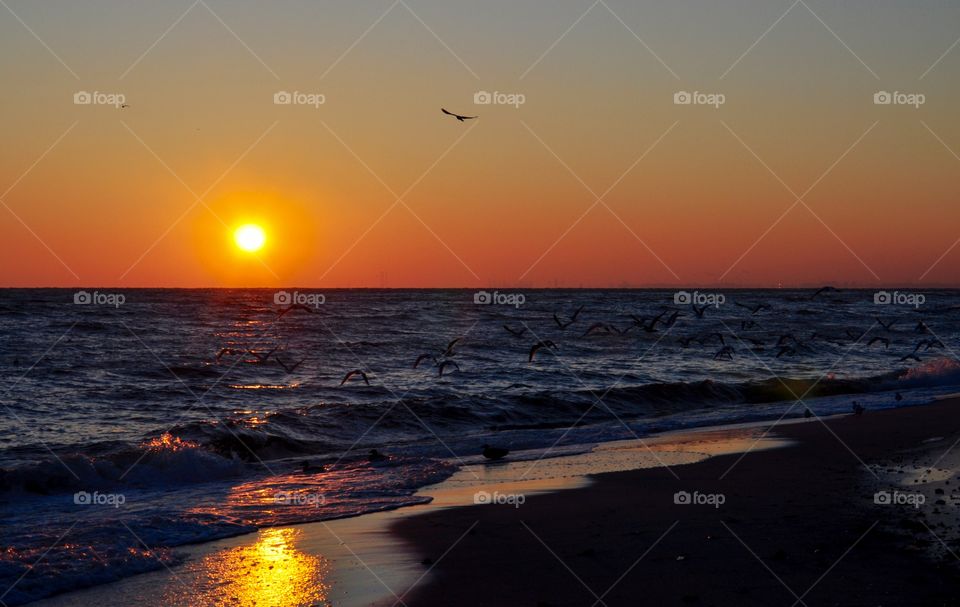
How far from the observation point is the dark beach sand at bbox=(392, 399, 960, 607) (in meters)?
8.16

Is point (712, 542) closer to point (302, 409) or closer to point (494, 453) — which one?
point (494, 453)

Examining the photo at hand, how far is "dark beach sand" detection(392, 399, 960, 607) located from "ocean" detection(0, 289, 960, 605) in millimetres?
2284

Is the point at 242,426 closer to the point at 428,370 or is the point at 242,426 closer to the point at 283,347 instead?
the point at 428,370

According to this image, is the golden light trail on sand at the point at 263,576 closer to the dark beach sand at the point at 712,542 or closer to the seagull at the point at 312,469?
the dark beach sand at the point at 712,542

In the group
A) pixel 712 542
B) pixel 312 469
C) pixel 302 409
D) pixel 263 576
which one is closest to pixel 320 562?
pixel 263 576

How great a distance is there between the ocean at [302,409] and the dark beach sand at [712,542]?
228 centimetres

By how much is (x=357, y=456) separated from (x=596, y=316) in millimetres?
67618

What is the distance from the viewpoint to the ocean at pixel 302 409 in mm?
12359

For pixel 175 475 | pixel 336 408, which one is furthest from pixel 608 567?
pixel 336 408

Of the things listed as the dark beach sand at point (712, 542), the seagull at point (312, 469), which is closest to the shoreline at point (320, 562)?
the dark beach sand at point (712, 542)

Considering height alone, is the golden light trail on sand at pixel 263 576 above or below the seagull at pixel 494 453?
below

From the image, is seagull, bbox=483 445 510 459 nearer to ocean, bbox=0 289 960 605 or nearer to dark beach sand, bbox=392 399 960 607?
ocean, bbox=0 289 960 605

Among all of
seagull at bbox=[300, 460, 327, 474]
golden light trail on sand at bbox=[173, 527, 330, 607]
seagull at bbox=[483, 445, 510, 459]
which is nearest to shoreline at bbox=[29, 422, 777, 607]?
golden light trail on sand at bbox=[173, 527, 330, 607]

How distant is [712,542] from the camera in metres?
9.79
